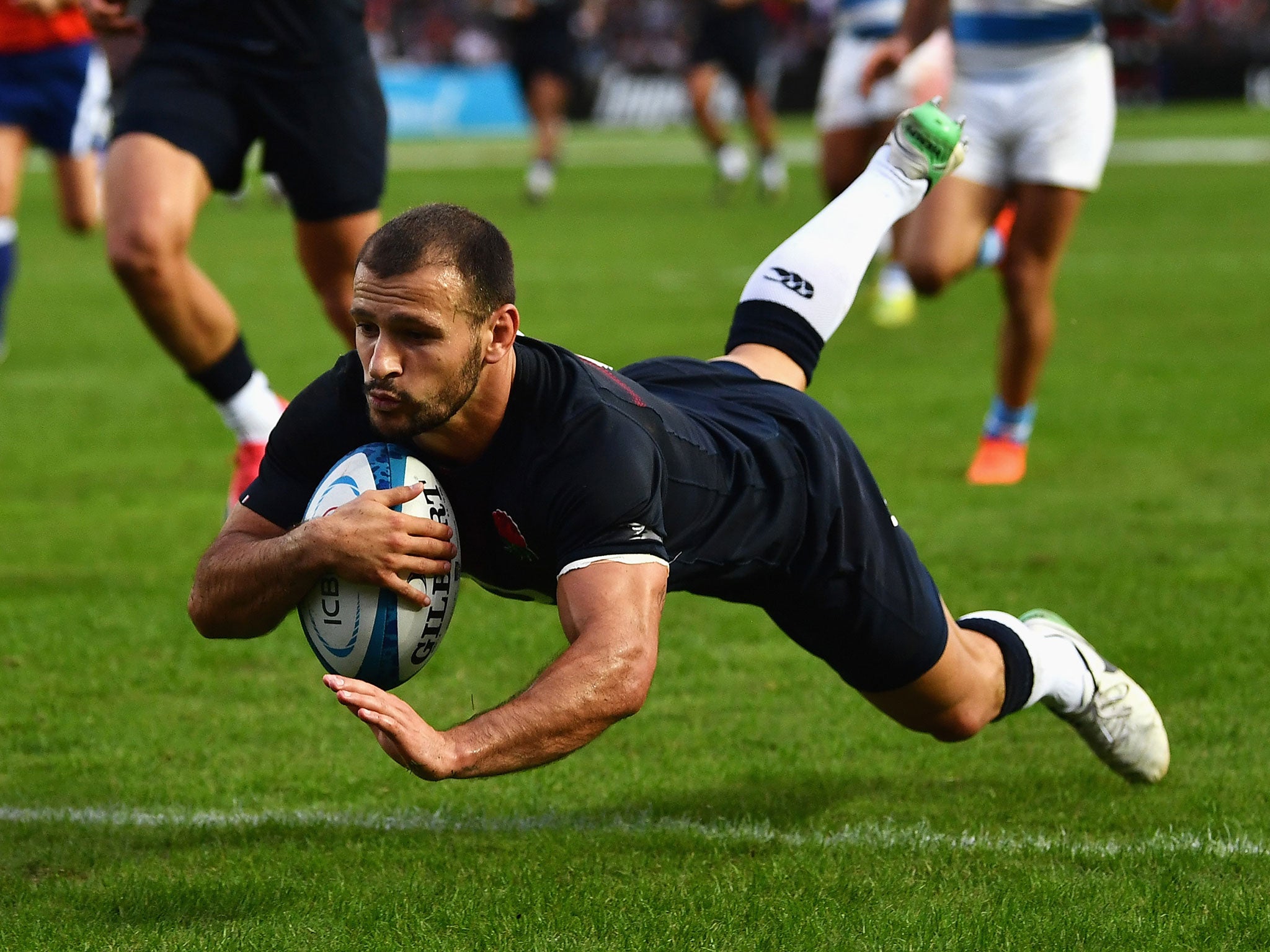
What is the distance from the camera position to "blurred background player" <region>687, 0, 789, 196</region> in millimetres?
19828

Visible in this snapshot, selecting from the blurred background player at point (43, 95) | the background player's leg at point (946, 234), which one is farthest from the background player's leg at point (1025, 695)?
the blurred background player at point (43, 95)

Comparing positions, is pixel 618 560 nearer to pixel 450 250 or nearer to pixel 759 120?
pixel 450 250

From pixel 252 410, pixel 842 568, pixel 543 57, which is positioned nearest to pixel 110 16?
pixel 252 410

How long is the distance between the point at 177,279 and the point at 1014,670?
117 inches

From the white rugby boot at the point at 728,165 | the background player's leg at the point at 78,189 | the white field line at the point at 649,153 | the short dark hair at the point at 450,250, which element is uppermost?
the short dark hair at the point at 450,250

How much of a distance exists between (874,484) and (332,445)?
1259mm

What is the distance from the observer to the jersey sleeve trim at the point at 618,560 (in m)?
3.28

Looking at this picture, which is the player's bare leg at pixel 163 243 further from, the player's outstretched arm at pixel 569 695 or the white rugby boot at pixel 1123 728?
the white rugby boot at pixel 1123 728

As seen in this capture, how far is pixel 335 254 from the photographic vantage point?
20.4 feet

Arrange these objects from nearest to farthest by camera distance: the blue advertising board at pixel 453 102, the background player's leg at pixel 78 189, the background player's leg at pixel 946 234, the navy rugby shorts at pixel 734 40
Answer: the background player's leg at pixel 946 234
the background player's leg at pixel 78 189
the navy rugby shorts at pixel 734 40
the blue advertising board at pixel 453 102

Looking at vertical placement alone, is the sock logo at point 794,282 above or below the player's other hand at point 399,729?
above

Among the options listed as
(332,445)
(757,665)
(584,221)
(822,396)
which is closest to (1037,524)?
(757,665)

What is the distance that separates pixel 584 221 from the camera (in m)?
18.4

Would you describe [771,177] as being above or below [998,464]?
below
